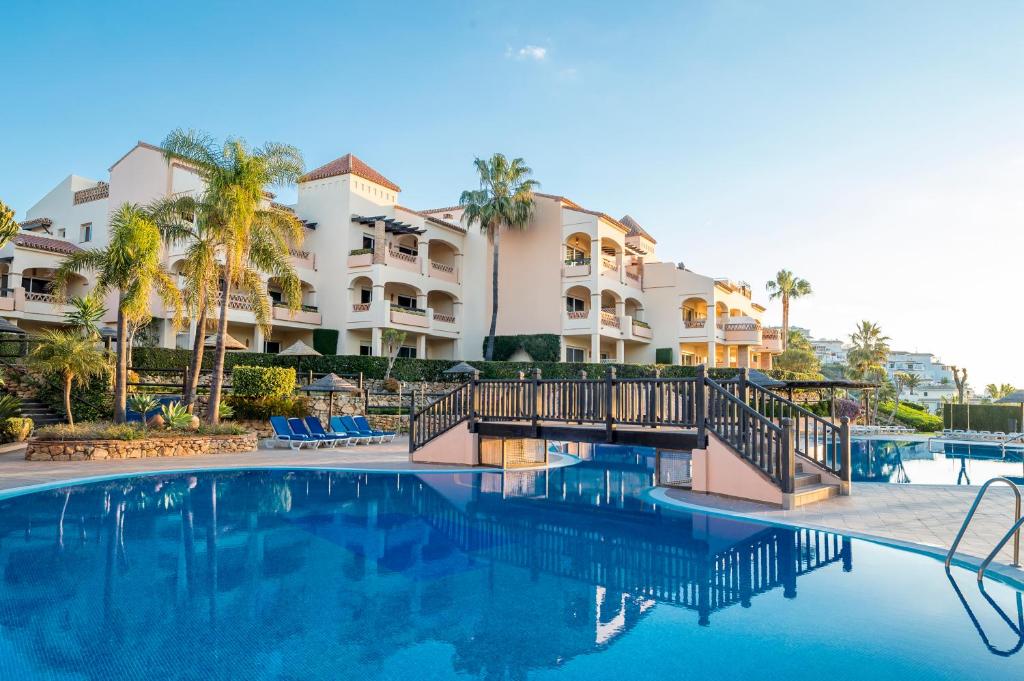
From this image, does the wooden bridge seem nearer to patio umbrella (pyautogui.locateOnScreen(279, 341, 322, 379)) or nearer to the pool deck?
the pool deck

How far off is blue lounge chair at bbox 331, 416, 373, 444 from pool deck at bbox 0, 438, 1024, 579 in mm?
3295

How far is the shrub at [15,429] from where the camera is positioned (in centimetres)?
1800

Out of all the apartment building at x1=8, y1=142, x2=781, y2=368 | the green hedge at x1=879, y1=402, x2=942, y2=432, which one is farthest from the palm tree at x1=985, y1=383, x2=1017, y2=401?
the apartment building at x1=8, y1=142, x2=781, y2=368

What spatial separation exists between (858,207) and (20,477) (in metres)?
25.1

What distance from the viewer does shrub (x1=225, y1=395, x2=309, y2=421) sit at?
21766mm

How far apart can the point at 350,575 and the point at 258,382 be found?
16.3 meters

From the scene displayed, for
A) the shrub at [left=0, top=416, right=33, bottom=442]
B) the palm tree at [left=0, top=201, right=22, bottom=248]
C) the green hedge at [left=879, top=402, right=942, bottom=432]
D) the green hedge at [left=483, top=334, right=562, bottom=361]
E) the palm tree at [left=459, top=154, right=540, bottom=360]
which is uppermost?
the palm tree at [left=459, top=154, right=540, bottom=360]

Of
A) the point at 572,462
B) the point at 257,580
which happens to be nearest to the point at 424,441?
the point at 572,462

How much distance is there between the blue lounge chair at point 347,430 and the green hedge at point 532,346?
15.2 metres

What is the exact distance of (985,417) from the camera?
3133 cm

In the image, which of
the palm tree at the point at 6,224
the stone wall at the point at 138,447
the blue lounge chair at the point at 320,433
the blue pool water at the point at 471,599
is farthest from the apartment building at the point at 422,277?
the blue pool water at the point at 471,599

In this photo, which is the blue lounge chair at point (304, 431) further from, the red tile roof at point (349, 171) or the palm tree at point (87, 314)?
the red tile roof at point (349, 171)

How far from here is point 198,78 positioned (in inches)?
705

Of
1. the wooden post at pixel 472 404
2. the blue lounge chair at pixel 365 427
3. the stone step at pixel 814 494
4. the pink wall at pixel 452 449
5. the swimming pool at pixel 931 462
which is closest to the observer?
the stone step at pixel 814 494
